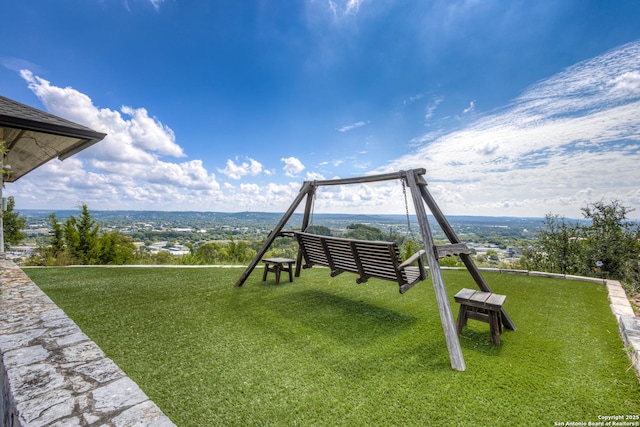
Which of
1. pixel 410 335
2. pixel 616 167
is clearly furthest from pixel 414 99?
pixel 410 335

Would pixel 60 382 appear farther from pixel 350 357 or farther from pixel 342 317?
pixel 342 317

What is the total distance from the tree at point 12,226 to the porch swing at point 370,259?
511 inches

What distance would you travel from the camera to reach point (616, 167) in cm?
700

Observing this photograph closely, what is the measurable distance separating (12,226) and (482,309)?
51.5 feet

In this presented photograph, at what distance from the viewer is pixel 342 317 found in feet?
11.8

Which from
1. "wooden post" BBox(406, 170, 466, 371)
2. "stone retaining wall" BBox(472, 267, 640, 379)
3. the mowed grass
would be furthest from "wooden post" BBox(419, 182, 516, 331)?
"stone retaining wall" BBox(472, 267, 640, 379)

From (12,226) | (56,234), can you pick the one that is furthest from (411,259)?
(12,226)

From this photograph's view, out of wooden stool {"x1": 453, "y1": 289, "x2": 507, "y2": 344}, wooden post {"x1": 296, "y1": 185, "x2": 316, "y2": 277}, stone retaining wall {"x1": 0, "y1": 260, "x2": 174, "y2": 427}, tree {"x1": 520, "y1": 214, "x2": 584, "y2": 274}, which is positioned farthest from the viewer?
tree {"x1": 520, "y1": 214, "x2": 584, "y2": 274}

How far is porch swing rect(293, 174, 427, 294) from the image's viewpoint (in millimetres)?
3252

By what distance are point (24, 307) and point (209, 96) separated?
13261 millimetres

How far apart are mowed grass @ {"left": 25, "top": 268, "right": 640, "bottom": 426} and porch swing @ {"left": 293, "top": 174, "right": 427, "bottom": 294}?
0.59m

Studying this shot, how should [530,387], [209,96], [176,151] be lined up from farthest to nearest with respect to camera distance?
[176,151] → [209,96] → [530,387]

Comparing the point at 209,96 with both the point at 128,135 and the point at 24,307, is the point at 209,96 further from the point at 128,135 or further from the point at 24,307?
the point at 24,307

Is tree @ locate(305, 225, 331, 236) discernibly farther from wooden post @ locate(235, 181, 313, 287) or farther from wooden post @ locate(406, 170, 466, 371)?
wooden post @ locate(406, 170, 466, 371)
